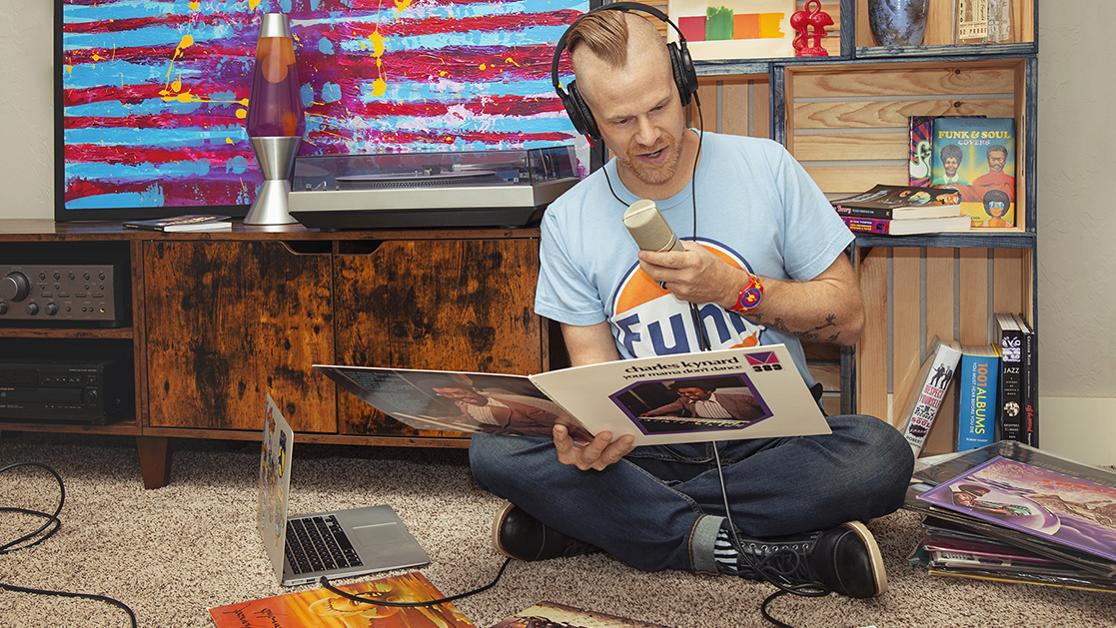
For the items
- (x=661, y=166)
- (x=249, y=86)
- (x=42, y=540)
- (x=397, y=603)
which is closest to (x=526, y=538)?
(x=397, y=603)

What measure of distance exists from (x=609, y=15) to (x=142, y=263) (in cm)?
113

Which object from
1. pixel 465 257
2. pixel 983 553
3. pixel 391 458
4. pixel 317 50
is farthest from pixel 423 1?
pixel 983 553

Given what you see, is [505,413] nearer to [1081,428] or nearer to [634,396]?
[634,396]

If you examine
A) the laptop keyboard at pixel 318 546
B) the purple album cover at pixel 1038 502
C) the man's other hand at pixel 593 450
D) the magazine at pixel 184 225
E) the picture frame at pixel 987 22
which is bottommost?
the laptop keyboard at pixel 318 546

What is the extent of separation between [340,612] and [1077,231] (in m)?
1.69

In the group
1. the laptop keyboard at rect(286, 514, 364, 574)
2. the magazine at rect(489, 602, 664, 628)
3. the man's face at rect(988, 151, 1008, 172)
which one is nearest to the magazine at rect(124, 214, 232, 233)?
the laptop keyboard at rect(286, 514, 364, 574)

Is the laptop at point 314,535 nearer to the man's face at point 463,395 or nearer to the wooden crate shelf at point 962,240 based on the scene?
the man's face at point 463,395

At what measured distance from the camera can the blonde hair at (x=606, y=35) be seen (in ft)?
4.78

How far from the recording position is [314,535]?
1.81m

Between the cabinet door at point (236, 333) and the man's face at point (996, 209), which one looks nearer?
the cabinet door at point (236, 333)

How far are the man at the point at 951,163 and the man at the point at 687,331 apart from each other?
0.78 m

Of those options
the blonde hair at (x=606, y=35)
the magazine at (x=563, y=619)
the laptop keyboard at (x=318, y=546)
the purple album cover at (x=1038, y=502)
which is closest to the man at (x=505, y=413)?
the magazine at (x=563, y=619)

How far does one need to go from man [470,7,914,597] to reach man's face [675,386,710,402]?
15 cm

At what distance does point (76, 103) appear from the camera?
2.65 m
